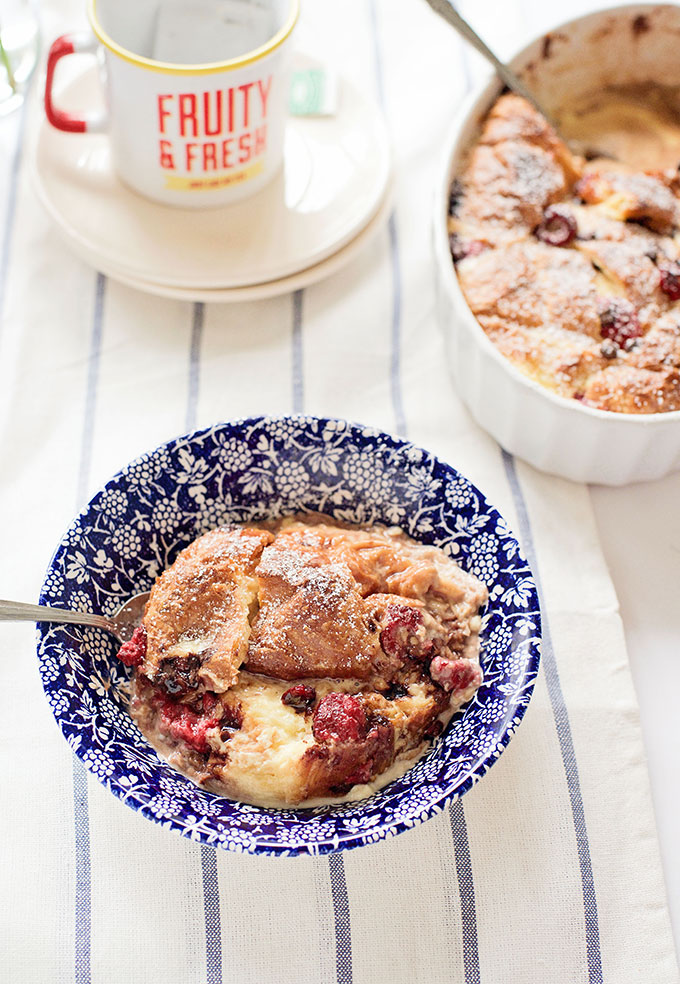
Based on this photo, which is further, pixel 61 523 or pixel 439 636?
pixel 61 523

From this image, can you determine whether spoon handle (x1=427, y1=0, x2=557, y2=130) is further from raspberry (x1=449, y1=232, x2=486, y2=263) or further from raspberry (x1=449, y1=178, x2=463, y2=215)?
raspberry (x1=449, y1=232, x2=486, y2=263)

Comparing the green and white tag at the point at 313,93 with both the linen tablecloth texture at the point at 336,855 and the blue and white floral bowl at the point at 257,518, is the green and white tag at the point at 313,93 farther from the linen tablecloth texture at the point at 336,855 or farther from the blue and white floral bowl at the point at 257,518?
the blue and white floral bowl at the point at 257,518

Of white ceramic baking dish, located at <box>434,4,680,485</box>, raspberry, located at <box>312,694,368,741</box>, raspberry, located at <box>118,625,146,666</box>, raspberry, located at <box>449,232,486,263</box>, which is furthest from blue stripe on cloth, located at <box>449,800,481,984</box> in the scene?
raspberry, located at <box>449,232,486,263</box>

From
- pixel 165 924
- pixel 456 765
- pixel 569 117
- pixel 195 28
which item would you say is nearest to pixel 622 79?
pixel 569 117

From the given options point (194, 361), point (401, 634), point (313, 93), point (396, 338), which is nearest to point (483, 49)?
point (313, 93)

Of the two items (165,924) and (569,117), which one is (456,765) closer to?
(165,924)

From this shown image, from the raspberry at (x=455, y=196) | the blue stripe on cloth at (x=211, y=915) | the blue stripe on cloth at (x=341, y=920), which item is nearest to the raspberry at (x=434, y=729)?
the blue stripe on cloth at (x=341, y=920)
